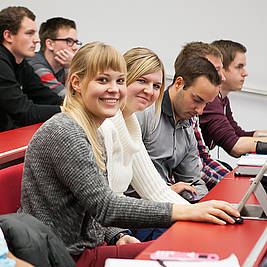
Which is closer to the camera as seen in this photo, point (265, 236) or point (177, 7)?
point (265, 236)

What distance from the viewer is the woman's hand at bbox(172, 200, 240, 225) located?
156 centimetres

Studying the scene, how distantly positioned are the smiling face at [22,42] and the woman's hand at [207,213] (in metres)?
2.18

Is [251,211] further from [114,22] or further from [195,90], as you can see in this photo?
[114,22]

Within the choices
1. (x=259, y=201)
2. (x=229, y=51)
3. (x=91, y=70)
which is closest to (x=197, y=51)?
(x=229, y=51)

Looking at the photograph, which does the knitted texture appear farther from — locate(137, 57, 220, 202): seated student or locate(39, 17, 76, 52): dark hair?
locate(39, 17, 76, 52): dark hair

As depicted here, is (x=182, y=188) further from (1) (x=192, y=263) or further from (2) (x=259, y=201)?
(1) (x=192, y=263)

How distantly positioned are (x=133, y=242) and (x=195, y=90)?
36.6 inches

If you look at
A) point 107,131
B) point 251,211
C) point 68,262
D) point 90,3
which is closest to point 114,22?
point 90,3

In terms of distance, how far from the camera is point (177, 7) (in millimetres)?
5199

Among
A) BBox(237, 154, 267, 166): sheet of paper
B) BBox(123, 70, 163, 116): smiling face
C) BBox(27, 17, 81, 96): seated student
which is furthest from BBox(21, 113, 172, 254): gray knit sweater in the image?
BBox(27, 17, 81, 96): seated student

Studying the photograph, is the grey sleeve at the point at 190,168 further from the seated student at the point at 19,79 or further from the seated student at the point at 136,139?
the seated student at the point at 19,79

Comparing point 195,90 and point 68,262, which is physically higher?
point 195,90

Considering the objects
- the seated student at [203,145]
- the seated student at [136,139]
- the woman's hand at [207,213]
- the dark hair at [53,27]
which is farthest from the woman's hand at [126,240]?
the dark hair at [53,27]

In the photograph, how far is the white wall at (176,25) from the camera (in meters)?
5.08
